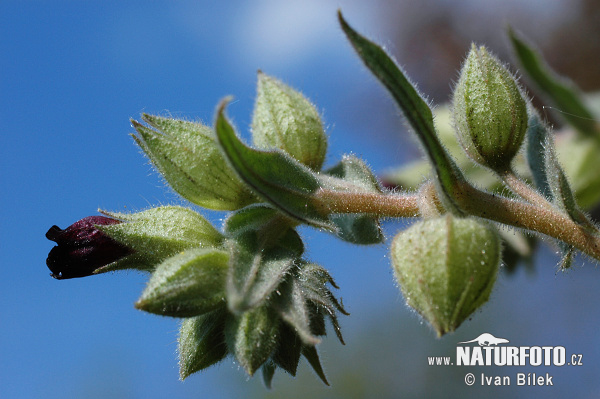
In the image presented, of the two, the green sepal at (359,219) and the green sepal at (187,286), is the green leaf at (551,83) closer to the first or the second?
the green sepal at (359,219)

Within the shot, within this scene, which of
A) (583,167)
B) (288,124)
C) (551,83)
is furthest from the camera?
(583,167)

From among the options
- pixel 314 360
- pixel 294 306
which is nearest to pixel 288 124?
pixel 294 306

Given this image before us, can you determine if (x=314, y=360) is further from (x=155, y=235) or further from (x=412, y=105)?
(x=412, y=105)

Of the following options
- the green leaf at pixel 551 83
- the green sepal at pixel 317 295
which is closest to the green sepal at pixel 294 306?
the green sepal at pixel 317 295

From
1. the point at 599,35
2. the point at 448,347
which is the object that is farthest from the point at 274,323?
the point at 448,347

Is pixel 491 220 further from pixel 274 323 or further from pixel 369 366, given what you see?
pixel 369 366

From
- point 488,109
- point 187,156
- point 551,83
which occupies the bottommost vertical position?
point 187,156
